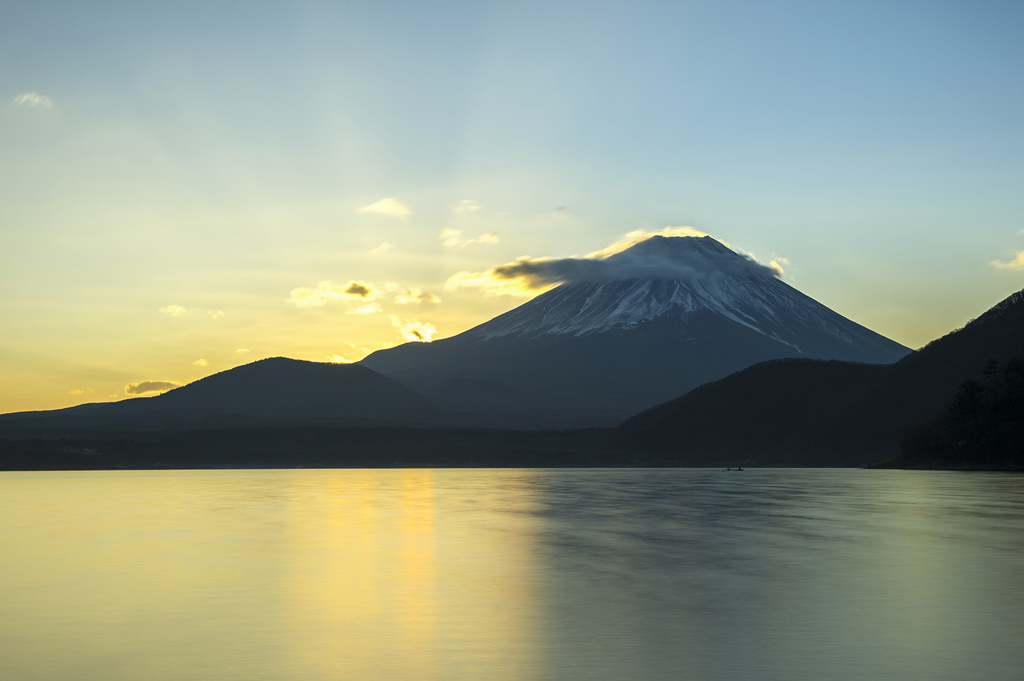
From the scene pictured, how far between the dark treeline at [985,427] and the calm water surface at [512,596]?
79.5 m

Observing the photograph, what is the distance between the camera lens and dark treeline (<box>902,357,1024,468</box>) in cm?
12588

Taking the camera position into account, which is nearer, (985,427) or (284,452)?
(985,427)

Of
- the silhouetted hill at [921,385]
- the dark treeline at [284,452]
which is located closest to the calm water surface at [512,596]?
the silhouetted hill at [921,385]

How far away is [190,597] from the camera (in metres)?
25.9

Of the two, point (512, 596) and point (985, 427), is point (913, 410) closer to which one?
point (985, 427)

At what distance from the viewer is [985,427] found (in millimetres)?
128875

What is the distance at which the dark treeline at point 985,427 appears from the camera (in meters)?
126

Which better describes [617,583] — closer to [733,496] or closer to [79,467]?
[733,496]

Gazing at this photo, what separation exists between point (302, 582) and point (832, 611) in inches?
597

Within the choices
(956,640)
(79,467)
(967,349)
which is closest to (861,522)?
(956,640)

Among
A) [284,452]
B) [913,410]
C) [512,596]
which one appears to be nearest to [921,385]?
[913,410]

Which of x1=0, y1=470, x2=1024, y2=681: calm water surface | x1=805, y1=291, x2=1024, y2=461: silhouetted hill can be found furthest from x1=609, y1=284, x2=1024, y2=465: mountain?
x1=0, y1=470, x2=1024, y2=681: calm water surface

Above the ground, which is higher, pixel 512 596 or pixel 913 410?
pixel 913 410

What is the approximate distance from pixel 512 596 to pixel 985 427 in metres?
121
